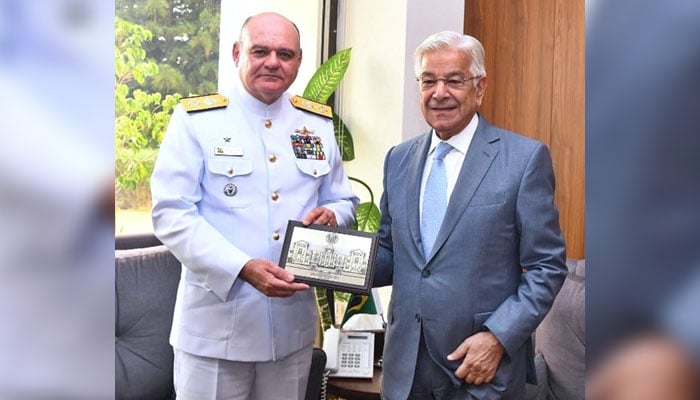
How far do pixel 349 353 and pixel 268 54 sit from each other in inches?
54.8

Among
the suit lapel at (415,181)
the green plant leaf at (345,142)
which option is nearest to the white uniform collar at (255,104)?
the suit lapel at (415,181)

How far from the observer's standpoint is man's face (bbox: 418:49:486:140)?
173 centimetres

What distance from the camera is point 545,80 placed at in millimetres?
3408

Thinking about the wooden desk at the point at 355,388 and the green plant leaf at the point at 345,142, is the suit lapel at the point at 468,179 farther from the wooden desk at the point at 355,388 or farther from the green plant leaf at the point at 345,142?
the green plant leaf at the point at 345,142

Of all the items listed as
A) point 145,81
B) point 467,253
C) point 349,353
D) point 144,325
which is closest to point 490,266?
point 467,253

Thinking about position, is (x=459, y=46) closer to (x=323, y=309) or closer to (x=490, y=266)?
(x=490, y=266)

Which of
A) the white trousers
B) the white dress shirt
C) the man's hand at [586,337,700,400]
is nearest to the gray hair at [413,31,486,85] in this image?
the white dress shirt

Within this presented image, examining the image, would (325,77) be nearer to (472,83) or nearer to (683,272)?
(472,83)

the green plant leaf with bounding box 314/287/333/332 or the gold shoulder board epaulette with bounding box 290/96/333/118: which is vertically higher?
the gold shoulder board epaulette with bounding box 290/96/333/118

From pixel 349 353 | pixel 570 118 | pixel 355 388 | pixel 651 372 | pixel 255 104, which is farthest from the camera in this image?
pixel 570 118

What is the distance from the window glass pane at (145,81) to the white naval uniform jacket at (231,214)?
1.50 m

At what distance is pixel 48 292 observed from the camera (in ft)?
0.91

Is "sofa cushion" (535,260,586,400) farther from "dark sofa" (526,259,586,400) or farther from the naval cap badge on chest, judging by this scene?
the naval cap badge on chest

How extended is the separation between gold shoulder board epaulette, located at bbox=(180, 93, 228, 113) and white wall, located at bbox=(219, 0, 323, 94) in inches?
72.9
